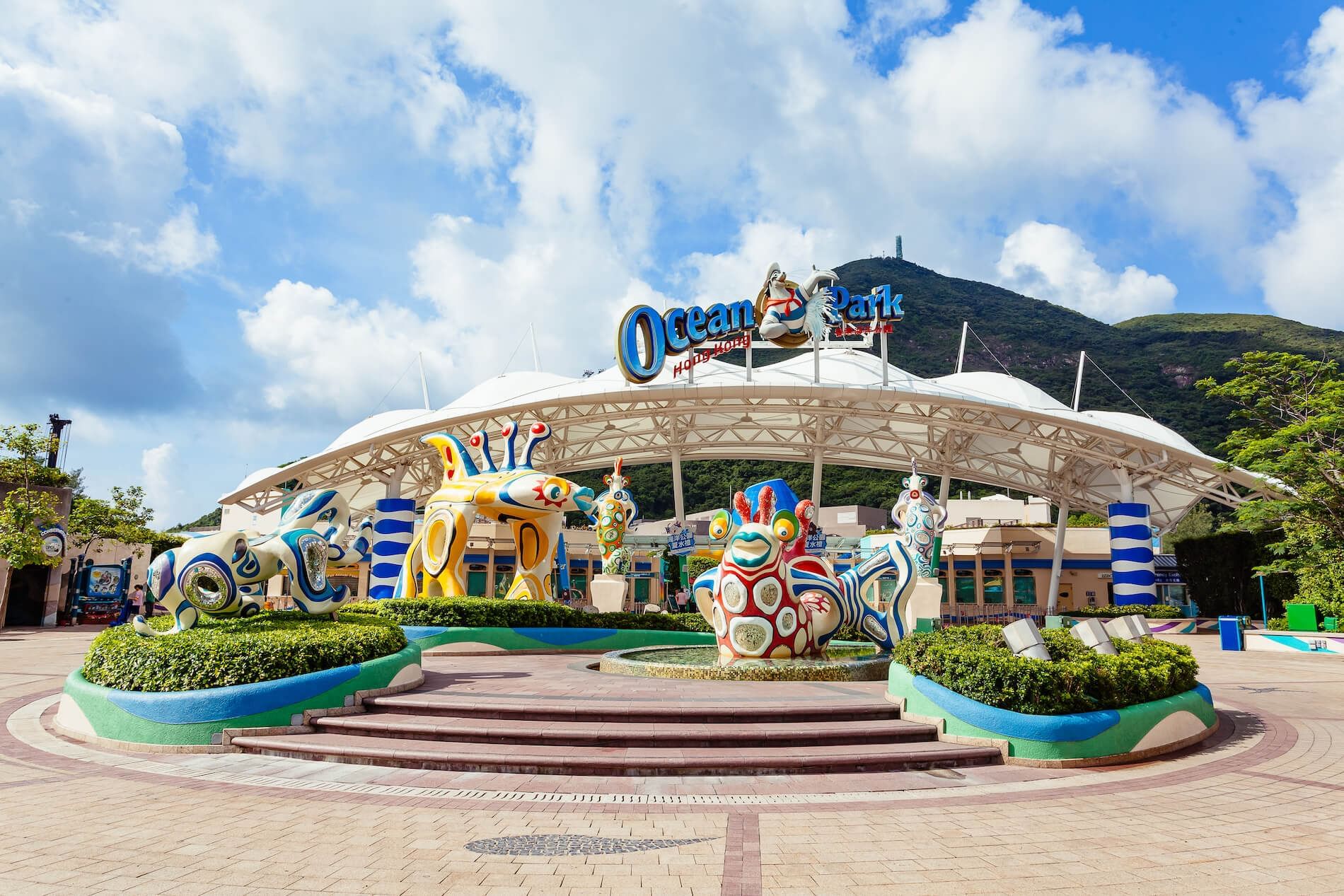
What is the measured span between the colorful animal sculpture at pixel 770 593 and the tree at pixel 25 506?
21.2 meters

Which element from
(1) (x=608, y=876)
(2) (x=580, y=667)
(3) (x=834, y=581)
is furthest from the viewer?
(2) (x=580, y=667)

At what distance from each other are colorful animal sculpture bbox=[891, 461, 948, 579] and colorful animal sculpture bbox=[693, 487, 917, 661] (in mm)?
3074

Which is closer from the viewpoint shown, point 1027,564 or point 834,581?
point 834,581

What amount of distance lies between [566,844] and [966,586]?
43259 millimetres

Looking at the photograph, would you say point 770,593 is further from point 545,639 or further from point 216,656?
point 216,656

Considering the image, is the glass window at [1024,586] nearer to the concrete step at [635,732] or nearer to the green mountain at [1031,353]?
the green mountain at [1031,353]

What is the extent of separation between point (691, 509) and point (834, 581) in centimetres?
4955

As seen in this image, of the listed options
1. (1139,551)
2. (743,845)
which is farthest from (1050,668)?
(1139,551)

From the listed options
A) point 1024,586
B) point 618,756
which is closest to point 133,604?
point 618,756

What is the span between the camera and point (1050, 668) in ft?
25.4

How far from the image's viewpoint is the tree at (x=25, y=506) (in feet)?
73.6

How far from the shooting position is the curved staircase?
707cm

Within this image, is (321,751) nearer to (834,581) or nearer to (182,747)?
(182,747)

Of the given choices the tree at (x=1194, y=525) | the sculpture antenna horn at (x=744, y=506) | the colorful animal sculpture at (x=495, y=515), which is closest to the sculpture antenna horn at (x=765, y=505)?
the sculpture antenna horn at (x=744, y=506)
